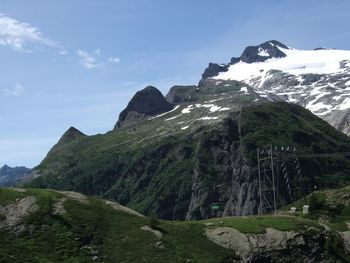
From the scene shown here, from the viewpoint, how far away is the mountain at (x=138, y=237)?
81.4 m

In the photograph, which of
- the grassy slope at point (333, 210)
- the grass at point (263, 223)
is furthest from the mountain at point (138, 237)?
the grassy slope at point (333, 210)

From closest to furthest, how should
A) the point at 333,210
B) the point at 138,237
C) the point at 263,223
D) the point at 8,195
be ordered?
1. the point at 138,237
2. the point at 263,223
3. the point at 8,195
4. the point at 333,210

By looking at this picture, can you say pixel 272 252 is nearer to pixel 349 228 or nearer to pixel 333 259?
pixel 333 259

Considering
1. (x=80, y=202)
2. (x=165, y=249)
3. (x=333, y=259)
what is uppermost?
(x=80, y=202)

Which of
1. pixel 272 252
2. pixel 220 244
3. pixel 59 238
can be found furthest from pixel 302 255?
pixel 59 238

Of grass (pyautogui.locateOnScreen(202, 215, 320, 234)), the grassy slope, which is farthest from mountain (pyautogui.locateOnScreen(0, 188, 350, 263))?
the grassy slope

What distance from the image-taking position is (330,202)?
453 feet

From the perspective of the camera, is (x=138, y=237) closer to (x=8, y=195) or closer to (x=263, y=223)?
(x=263, y=223)

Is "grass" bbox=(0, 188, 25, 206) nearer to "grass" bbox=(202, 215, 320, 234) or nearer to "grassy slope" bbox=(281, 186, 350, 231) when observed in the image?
"grass" bbox=(202, 215, 320, 234)

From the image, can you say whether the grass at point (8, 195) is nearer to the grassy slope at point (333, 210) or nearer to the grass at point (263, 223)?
the grass at point (263, 223)

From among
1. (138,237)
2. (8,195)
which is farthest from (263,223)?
(8,195)

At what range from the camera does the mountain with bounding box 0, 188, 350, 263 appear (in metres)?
81.4

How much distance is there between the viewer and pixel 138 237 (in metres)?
86.8

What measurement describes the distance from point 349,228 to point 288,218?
13.5m
